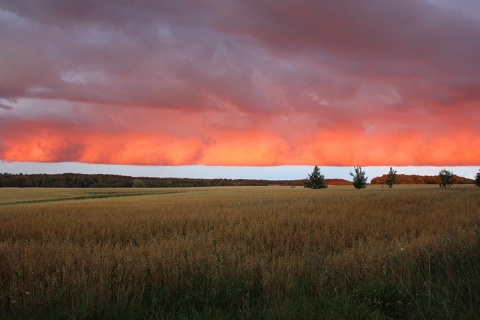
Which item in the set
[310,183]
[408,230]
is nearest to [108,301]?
[408,230]

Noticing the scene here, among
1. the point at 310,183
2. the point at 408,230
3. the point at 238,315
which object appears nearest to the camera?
the point at 238,315

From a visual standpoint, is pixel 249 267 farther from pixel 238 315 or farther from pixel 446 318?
pixel 446 318

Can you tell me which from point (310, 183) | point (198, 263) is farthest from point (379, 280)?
point (310, 183)

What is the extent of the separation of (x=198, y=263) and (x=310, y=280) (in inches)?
95.9

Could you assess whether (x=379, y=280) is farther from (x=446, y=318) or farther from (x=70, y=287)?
(x=70, y=287)

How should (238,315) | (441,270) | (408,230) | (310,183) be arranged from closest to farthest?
(238,315) → (441,270) → (408,230) → (310,183)

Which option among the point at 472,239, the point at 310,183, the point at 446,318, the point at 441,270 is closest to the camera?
the point at 446,318

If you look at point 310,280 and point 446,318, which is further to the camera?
point 310,280

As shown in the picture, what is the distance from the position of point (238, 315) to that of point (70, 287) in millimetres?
3254

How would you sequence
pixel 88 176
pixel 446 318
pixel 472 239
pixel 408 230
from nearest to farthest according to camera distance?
pixel 446 318, pixel 472 239, pixel 408 230, pixel 88 176

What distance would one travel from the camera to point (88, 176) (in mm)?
118438

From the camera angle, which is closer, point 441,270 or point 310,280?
point 310,280

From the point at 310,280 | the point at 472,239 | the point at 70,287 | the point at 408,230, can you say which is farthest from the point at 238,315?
the point at 408,230

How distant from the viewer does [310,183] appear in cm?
8594
